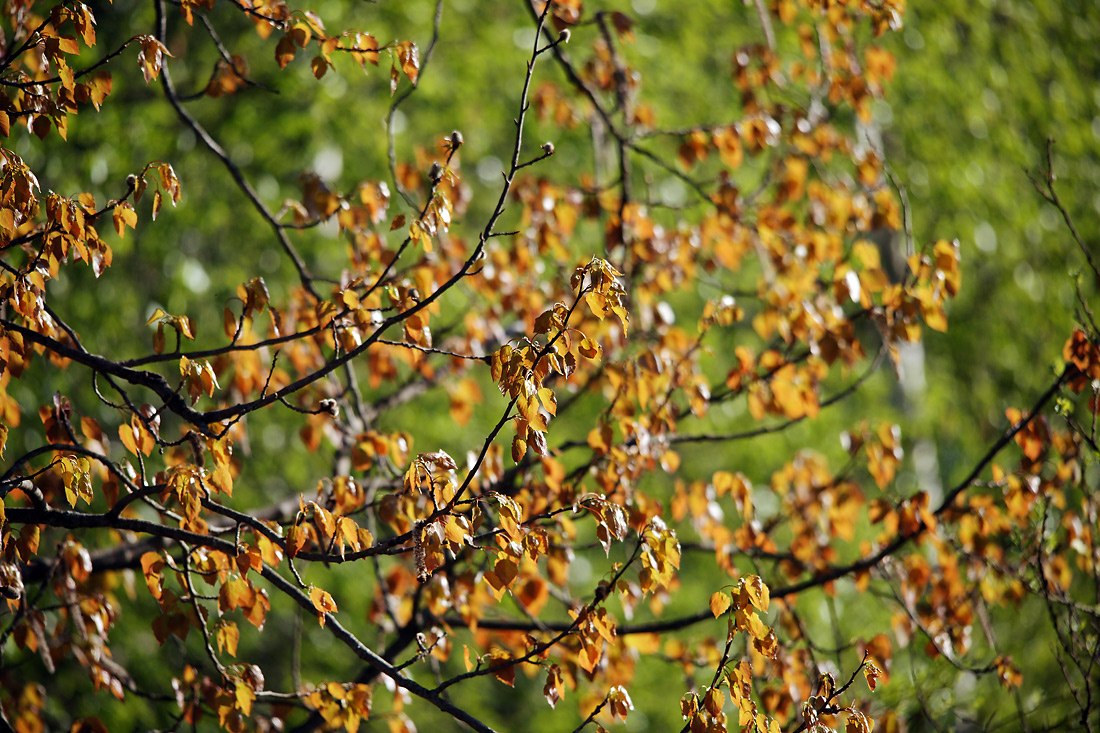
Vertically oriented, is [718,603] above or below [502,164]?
below

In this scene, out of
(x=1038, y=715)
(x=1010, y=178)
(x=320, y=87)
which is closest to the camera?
(x=1038, y=715)

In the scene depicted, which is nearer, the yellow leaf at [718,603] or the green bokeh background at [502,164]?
the yellow leaf at [718,603]

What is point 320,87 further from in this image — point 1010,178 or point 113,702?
point 1010,178

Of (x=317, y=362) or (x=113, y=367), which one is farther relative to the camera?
(x=317, y=362)

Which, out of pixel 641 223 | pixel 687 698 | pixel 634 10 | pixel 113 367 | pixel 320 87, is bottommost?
pixel 687 698

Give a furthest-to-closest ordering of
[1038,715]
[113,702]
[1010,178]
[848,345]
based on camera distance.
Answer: [1010,178]
[113,702]
[1038,715]
[848,345]

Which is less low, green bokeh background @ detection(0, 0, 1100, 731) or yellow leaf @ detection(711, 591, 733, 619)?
green bokeh background @ detection(0, 0, 1100, 731)

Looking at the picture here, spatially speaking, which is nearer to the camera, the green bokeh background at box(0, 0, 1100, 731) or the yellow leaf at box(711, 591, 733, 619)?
the yellow leaf at box(711, 591, 733, 619)

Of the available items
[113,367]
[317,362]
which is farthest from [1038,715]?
[113,367]

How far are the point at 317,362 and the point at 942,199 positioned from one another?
20.5 feet

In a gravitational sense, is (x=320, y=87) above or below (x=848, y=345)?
above

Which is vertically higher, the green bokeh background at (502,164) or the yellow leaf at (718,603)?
the green bokeh background at (502,164)

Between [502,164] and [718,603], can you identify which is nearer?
[718,603]

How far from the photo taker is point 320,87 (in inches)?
278
